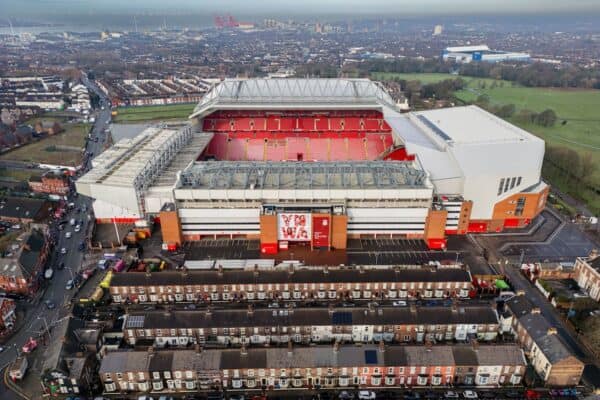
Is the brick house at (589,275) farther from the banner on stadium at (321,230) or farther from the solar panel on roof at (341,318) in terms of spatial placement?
the banner on stadium at (321,230)

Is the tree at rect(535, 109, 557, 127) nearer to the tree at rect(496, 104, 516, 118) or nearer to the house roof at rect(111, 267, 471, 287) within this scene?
the tree at rect(496, 104, 516, 118)

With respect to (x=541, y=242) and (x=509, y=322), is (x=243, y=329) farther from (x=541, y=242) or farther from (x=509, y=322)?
(x=541, y=242)

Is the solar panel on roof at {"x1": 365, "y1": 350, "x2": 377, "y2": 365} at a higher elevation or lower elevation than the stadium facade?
lower

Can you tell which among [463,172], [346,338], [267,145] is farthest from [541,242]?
[267,145]

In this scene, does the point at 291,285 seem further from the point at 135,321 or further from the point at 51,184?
the point at 51,184

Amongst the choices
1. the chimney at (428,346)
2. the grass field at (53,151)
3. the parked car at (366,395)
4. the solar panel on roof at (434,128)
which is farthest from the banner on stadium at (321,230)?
the grass field at (53,151)

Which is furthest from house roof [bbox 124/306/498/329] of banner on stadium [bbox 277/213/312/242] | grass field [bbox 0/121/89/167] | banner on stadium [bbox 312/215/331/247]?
grass field [bbox 0/121/89/167]

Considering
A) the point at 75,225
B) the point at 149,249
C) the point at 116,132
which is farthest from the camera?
the point at 116,132
